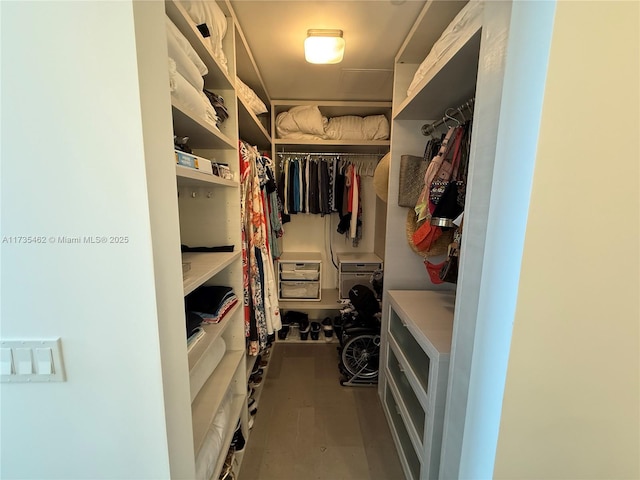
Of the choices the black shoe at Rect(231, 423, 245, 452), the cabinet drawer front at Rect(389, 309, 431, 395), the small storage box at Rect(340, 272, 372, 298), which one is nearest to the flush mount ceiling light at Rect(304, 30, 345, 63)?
the cabinet drawer front at Rect(389, 309, 431, 395)

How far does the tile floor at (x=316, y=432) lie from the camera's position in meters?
1.33

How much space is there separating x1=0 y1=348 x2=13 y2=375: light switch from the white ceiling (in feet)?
5.13

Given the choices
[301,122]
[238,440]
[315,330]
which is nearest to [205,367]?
[238,440]

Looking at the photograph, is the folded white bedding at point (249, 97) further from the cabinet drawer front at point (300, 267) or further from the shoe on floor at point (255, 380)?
the shoe on floor at point (255, 380)

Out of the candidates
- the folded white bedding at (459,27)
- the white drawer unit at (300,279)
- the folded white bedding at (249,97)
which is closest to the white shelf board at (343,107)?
→ the folded white bedding at (249,97)

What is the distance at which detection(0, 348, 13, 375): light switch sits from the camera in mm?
536

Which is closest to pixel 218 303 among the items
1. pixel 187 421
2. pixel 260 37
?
pixel 187 421

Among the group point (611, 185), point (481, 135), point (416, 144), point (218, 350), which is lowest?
point (218, 350)

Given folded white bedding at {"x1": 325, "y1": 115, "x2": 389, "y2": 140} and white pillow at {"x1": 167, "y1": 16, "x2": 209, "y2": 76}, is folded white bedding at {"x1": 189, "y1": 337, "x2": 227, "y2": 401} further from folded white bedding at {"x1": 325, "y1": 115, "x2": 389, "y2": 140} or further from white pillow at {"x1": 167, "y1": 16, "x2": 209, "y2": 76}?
folded white bedding at {"x1": 325, "y1": 115, "x2": 389, "y2": 140}

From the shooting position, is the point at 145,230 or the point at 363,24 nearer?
the point at 145,230

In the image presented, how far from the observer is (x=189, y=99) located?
0.79m

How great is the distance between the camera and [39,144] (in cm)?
49

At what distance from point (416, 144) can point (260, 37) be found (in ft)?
3.79

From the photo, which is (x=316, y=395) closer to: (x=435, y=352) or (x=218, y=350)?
(x=218, y=350)
